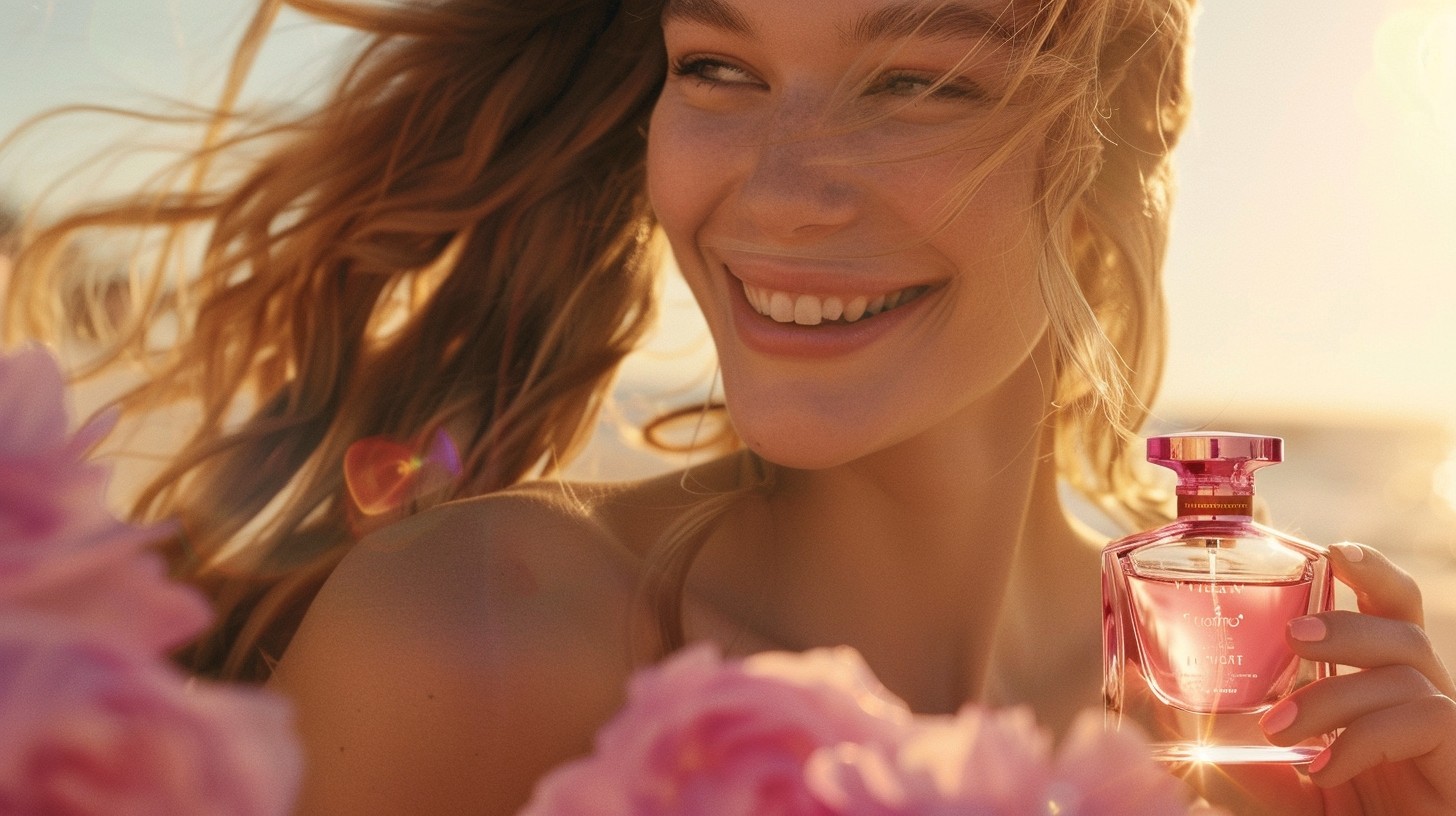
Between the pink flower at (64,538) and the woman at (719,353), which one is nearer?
the pink flower at (64,538)

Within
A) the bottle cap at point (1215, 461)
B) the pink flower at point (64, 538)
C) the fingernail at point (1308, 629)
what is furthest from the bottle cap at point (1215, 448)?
the pink flower at point (64, 538)

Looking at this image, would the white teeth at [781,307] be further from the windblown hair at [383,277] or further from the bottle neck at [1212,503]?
the windblown hair at [383,277]

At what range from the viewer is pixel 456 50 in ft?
7.16

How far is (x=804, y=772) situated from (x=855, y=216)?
4.10 feet

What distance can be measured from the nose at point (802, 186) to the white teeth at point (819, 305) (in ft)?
0.25

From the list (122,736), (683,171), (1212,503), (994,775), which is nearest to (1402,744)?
(1212,503)

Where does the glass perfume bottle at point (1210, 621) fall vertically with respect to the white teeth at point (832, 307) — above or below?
below

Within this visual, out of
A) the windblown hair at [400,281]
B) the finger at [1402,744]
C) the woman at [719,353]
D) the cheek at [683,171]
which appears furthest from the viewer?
the windblown hair at [400,281]

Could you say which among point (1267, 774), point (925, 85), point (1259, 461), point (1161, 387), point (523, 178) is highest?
point (925, 85)

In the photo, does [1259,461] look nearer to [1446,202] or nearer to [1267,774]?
[1267,774]

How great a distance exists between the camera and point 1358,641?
4.64 feet

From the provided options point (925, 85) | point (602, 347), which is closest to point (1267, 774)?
point (925, 85)

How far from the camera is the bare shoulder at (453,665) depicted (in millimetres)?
1695

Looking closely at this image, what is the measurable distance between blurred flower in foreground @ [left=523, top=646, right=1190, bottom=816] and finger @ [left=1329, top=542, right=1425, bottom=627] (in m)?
1.17
